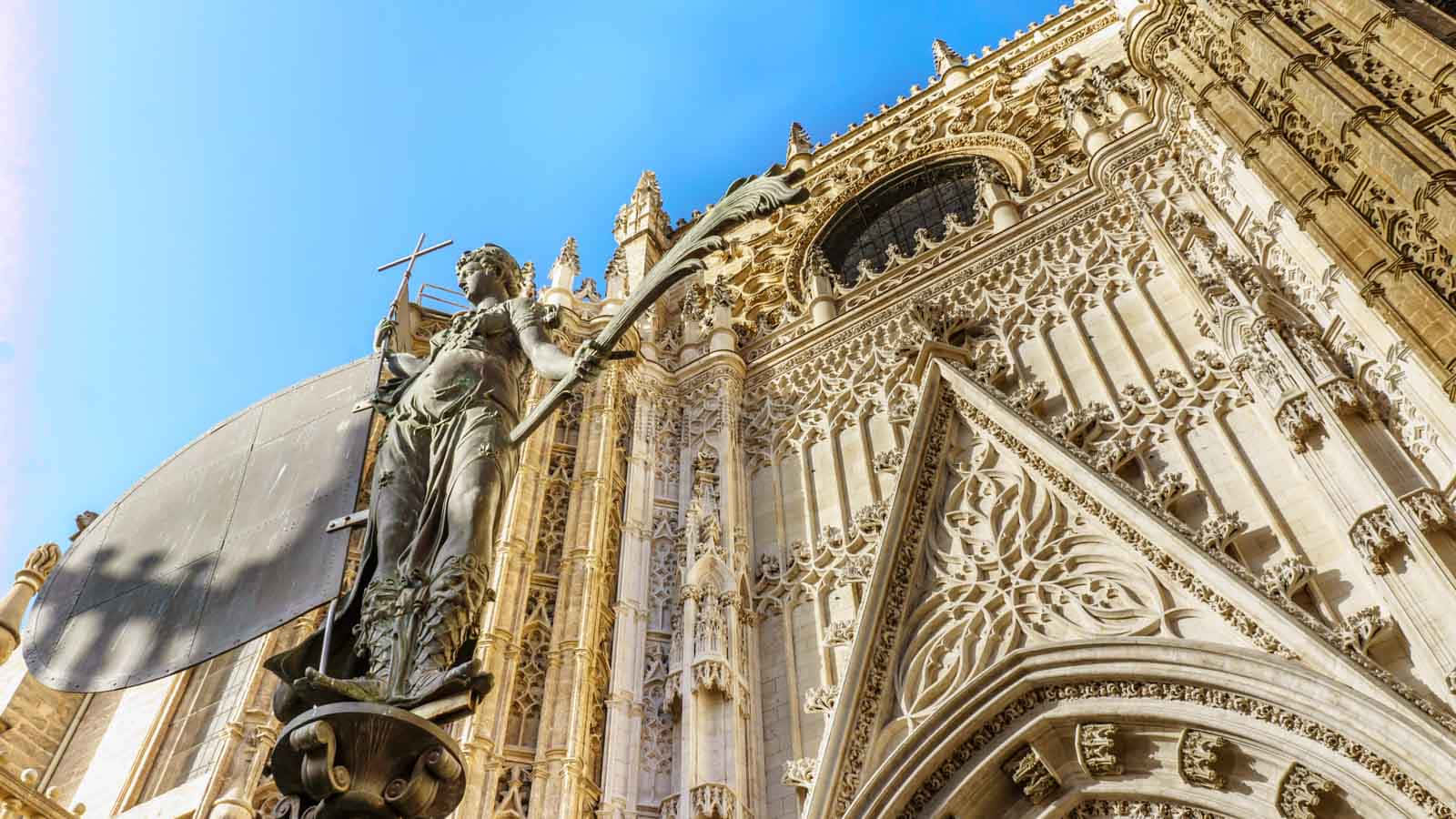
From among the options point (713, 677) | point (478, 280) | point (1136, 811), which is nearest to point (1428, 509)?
point (1136, 811)

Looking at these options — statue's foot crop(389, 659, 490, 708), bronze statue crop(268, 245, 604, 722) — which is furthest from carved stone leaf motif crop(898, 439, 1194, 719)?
statue's foot crop(389, 659, 490, 708)

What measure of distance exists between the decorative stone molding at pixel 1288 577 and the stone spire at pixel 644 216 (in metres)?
12.7

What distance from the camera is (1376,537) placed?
7898 mm

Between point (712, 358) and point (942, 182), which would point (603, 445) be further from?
point (942, 182)

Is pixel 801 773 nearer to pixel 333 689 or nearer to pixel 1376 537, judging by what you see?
pixel 1376 537

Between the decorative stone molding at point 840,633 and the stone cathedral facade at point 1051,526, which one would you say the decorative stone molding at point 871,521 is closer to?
the stone cathedral facade at point 1051,526

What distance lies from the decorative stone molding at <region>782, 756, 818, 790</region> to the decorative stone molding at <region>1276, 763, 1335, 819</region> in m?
3.19

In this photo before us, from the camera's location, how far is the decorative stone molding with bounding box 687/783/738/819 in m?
9.12

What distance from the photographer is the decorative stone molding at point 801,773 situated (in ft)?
30.2

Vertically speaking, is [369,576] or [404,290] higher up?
[404,290]

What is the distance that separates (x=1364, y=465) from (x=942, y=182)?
11302mm

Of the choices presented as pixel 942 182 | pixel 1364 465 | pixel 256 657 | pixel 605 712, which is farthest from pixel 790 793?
pixel 942 182

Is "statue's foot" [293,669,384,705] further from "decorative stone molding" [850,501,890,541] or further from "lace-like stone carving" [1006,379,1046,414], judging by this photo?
"lace-like stone carving" [1006,379,1046,414]

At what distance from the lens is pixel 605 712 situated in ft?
34.2
